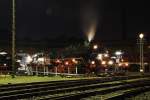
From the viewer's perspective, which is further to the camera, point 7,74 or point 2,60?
point 2,60

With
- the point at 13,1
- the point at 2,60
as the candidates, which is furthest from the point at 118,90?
the point at 2,60

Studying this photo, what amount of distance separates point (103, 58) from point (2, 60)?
10.3 metres

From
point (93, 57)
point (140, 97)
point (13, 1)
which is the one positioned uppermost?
point (13, 1)

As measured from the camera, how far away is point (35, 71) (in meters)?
39.2

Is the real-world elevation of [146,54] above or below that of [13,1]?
below

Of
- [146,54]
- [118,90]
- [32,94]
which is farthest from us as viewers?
[146,54]

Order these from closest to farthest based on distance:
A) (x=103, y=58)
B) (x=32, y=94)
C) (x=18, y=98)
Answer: (x=18, y=98) < (x=32, y=94) < (x=103, y=58)

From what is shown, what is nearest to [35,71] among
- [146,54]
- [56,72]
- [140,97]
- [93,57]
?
[56,72]

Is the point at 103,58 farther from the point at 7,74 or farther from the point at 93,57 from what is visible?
the point at 7,74

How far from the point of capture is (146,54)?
162ft

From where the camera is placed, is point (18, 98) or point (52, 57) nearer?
point (18, 98)

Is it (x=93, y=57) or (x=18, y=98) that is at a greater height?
(x=93, y=57)

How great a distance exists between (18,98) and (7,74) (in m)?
22.7

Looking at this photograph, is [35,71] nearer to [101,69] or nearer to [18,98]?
[101,69]
